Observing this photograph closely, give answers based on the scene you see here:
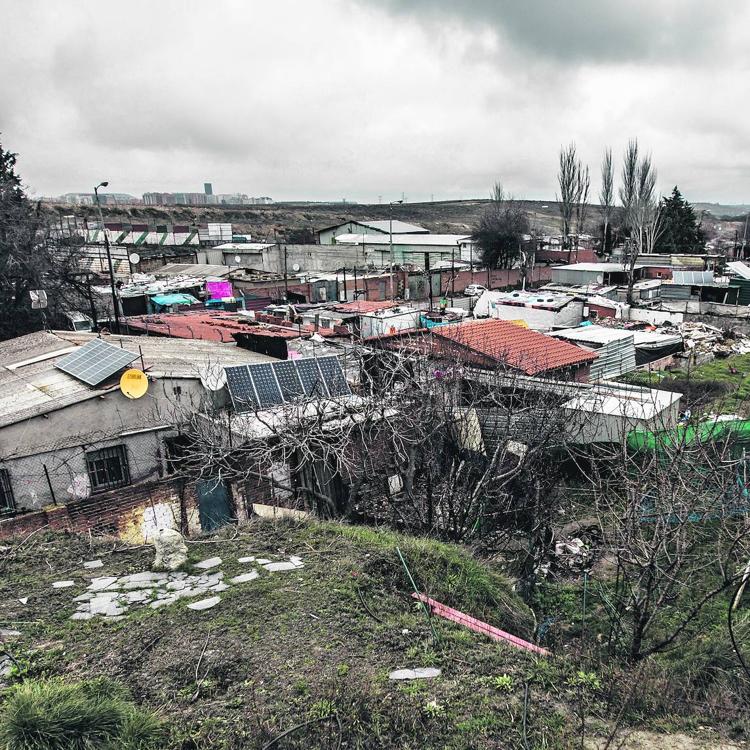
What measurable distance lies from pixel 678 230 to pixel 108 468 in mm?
54139

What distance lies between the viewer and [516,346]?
14484mm

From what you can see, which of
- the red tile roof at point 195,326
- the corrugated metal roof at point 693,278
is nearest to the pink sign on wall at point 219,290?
the red tile roof at point 195,326

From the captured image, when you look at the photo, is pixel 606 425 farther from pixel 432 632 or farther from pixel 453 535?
pixel 432 632

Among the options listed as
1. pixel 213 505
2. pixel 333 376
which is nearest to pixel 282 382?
pixel 333 376

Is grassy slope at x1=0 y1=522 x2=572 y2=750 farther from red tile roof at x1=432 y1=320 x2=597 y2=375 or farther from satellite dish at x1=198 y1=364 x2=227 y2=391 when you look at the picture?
red tile roof at x1=432 y1=320 x2=597 y2=375

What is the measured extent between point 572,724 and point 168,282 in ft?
Result: 118

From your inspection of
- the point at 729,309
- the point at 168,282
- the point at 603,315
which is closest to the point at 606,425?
the point at 603,315

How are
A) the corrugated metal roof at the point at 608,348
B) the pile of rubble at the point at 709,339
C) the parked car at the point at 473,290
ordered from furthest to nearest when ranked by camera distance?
the parked car at the point at 473,290 → the pile of rubble at the point at 709,339 → the corrugated metal roof at the point at 608,348

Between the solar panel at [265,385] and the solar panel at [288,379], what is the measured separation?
0.35 ft

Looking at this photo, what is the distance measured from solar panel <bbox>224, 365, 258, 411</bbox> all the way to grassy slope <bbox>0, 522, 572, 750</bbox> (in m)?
3.56

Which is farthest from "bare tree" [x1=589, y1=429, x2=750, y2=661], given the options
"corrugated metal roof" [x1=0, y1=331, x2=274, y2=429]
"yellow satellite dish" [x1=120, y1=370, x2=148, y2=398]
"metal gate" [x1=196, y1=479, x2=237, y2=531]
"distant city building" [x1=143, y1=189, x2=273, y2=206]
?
"distant city building" [x1=143, y1=189, x2=273, y2=206]

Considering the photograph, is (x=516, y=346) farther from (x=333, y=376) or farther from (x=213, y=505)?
(x=213, y=505)

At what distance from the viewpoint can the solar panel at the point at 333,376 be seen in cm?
1084

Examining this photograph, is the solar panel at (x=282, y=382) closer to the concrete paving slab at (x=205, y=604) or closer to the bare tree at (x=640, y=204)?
the concrete paving slab at (x=205, y=604)
